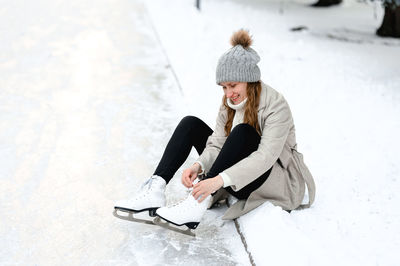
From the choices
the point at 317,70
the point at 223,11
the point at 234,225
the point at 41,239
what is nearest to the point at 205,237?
the point at 234,225

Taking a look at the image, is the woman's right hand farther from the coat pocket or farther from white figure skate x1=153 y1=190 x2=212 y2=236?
the coat pocket

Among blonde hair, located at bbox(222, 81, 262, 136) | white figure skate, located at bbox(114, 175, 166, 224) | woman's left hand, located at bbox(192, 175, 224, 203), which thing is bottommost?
white figure skate, located at bbox(114, 175, 166, 224)

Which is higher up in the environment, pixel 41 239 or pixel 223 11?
pixel 41 239

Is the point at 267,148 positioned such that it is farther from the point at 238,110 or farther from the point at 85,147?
the point at 85,147

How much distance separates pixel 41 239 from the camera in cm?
267

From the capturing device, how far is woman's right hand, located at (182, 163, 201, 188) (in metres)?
2.62

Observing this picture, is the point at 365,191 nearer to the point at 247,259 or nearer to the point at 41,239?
the point at 247,259

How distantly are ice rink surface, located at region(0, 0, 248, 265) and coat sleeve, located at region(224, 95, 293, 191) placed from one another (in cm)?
44

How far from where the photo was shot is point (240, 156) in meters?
2.55

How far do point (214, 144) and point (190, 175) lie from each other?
0.93 feet

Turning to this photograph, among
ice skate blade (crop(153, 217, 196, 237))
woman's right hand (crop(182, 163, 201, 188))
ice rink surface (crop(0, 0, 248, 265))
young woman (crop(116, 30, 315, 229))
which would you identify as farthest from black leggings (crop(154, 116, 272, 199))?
ice rink surface (crop(0, 0, 248, 265))

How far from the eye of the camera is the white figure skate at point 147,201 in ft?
8.61

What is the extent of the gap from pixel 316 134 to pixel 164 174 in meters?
1.93

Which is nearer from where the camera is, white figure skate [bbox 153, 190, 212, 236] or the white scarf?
white figure skate [bbox 153, 190, 212, 236]
